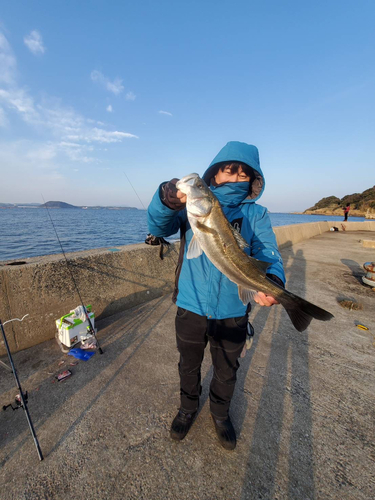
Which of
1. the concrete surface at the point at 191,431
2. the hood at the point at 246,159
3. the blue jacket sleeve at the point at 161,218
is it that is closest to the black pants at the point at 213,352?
the concrete surface at the point at 191,431

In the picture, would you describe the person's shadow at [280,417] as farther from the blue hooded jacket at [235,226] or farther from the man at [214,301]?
the blue hooded jacket at [235,226]

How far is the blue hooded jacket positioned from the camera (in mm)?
2488

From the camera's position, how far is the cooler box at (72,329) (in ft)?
12.1

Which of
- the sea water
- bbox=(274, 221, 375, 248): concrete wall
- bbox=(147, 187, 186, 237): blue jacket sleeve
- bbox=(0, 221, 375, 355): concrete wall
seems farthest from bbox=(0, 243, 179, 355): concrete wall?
bbox=(274, 221, 375, 248): concrete wall

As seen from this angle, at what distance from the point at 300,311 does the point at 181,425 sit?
6.20 feet

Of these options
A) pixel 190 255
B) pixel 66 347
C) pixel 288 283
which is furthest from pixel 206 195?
pixel 288 283

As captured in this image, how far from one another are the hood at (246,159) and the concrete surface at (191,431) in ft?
9.27

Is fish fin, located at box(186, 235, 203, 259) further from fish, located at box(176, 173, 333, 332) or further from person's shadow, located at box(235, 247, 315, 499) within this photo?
person's shadow, located at box(235, 247, 315, 499)

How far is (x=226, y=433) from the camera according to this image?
246 cm

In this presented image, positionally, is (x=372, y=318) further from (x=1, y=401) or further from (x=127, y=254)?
(x=1, y=401)

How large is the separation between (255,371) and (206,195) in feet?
9.64

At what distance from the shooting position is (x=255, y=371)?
3.50 meters

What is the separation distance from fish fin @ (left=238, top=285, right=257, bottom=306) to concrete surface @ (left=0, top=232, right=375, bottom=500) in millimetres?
1584

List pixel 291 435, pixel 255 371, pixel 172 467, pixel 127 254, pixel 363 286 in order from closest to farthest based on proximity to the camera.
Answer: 1. pixel 172 467
2. pixel 291 435
3. pixel 255 371
4. pixel 127 254
5. pixel 363 286
